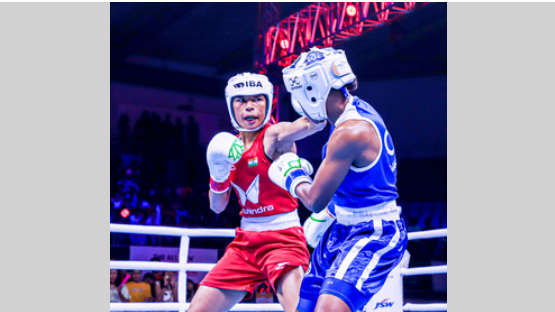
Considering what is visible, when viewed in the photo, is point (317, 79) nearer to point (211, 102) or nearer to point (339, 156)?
point (339, 156)

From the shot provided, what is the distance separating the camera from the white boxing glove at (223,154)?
2879mm

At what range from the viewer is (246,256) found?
2.89 meters

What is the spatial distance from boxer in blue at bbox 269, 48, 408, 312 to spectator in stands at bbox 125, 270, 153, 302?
4.90 meters

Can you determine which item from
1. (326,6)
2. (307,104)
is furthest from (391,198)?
(326,6)

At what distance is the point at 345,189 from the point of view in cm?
217

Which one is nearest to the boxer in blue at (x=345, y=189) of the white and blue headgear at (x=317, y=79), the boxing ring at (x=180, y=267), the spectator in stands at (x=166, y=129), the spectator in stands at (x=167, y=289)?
the white and blue headgear at (x=317, y=79)

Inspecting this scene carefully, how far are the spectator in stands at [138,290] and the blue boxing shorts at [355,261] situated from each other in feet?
16.3

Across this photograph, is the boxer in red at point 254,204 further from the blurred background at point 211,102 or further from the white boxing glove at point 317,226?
the blurred background at point 211,102

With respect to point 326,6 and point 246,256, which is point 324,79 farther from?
point 326,6

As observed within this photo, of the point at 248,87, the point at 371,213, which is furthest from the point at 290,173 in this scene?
the point at 248,87

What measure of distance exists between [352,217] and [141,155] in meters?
9.39

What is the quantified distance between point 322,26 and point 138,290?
5037 mm

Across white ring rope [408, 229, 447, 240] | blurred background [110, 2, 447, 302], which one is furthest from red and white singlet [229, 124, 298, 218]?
blurred background [110, 2, 447, 302]

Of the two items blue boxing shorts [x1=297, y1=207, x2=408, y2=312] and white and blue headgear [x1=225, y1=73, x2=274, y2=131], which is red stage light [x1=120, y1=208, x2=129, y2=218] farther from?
blue boxing shorts [x1=297, y1=207, x2=408, y2=312]
